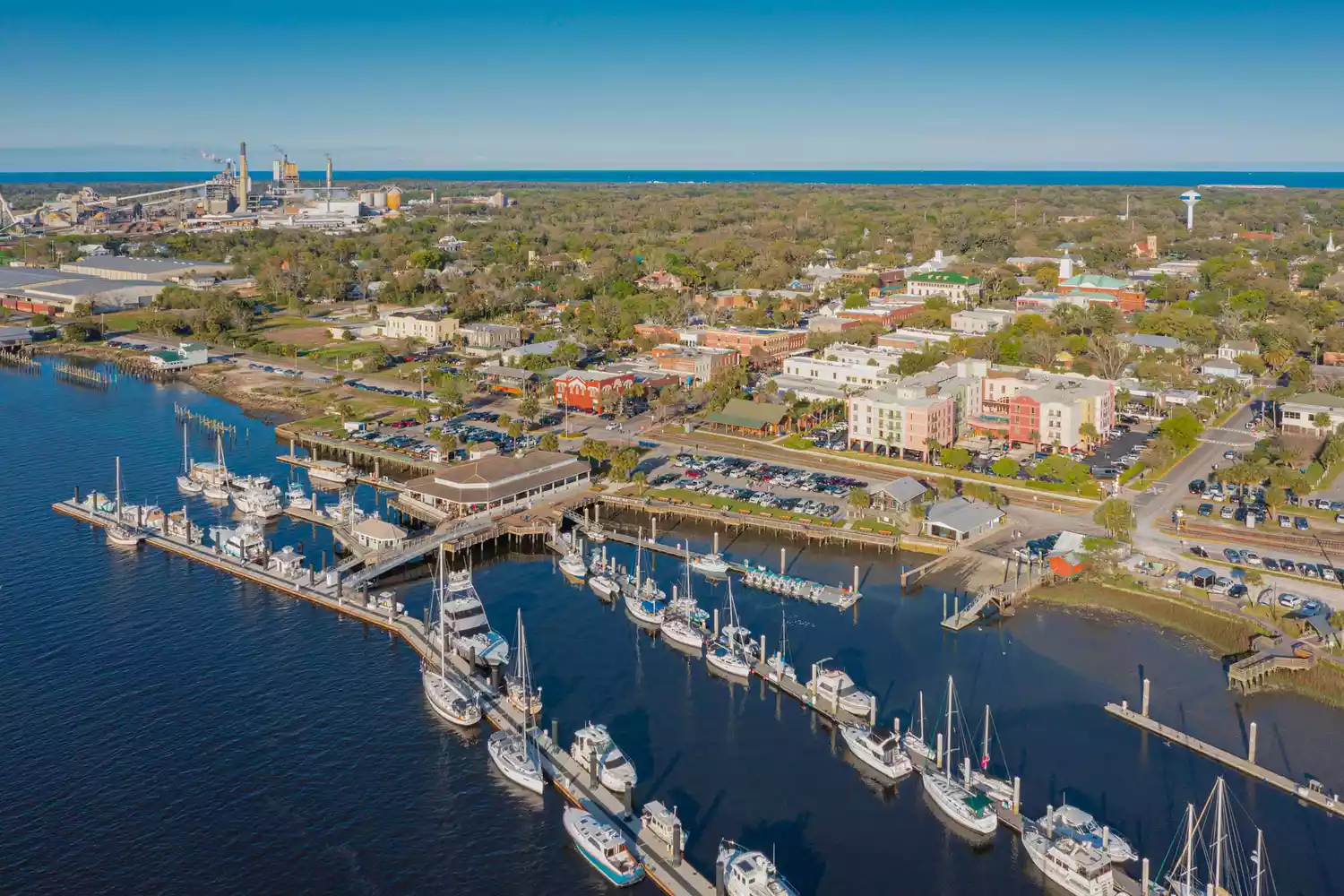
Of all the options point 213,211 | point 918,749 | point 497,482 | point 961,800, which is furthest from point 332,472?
point 213,211

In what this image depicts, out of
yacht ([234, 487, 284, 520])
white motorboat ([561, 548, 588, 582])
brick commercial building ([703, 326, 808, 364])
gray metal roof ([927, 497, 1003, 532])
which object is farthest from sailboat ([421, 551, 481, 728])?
brick commercial building ([703, 326, 808, 364])

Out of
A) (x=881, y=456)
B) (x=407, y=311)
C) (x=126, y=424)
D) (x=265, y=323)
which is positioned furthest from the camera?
(x=265, y=323)

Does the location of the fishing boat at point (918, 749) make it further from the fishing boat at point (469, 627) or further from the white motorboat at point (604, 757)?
the fishing boat at point (469, 627)

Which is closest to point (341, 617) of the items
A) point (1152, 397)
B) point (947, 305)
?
point (1152, 397)

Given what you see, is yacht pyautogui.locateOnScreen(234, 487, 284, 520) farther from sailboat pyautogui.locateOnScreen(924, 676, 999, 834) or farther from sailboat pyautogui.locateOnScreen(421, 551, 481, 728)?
sailboat pyautogui.locateOnScreen(924, 676, 999, 834)

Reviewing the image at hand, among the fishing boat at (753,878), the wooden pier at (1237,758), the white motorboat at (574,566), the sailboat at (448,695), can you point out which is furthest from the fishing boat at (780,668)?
the white motorboat at (574,566)

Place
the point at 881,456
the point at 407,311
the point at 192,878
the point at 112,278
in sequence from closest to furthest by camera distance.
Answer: the point at 192,878 < the point at 881,456 < the point at 407,311 < the point at 112,278

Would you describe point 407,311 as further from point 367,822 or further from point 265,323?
point 367,822

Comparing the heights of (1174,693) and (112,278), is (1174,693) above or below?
below
